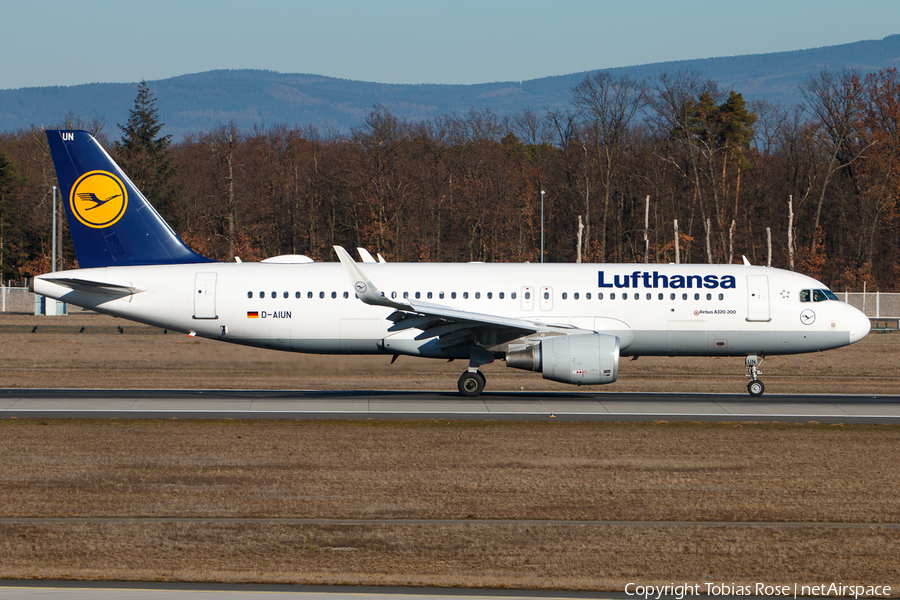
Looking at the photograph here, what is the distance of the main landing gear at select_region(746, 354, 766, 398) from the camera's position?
23.7 m

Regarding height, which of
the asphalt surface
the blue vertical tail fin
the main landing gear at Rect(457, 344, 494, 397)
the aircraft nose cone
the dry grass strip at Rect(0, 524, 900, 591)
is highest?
the blue vertical tail fin

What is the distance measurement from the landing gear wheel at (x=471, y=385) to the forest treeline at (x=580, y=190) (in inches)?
1734

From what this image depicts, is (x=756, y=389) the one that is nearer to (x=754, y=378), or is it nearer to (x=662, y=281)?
(x=754, y=378)

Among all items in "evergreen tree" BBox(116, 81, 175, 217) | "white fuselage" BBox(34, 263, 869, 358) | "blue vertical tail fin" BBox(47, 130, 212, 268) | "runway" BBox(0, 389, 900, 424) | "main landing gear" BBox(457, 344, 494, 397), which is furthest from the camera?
"evergreen tree" BBox(116, 81, 175, 217)

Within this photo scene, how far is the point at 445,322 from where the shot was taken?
22.4 meters

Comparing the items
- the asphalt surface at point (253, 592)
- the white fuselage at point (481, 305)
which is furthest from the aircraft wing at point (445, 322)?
the asphalt surface at point (253, 592)

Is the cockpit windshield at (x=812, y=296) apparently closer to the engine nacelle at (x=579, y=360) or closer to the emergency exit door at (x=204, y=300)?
the engine nacelle at (x=579, y=360)

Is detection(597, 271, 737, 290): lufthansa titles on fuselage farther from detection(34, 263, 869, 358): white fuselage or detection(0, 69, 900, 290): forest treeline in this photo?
detection(0, 69, 900, 290): forest treeline

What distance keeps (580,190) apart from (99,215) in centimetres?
5686

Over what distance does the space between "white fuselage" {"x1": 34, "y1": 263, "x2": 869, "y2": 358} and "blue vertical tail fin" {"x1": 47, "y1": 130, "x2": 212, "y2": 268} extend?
2.26 ft

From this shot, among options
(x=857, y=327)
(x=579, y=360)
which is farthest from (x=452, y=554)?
(x=857, y=327)

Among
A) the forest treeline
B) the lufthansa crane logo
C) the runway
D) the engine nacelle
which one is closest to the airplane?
the lufthansa crane logo

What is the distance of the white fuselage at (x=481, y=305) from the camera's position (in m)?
23.5

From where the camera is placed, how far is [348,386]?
26250 millimetres
